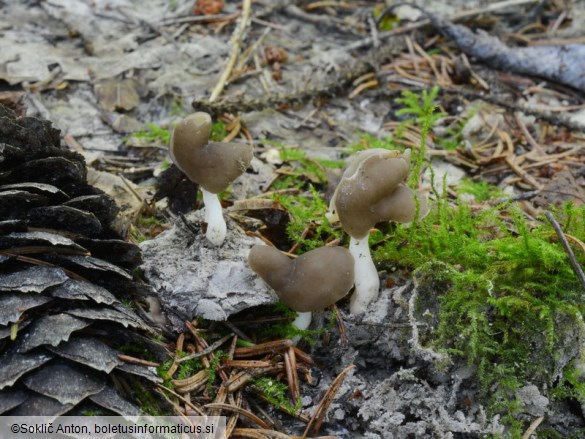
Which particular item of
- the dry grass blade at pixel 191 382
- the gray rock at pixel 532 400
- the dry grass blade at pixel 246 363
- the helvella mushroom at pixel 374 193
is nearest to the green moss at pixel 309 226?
the helvella mushroom at pixel 374 193

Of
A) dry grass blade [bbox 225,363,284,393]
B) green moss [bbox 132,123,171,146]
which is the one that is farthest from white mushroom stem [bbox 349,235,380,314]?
green moss [bbox 132,123,171,146]

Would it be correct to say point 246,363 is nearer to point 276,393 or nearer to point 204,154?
point 276,393

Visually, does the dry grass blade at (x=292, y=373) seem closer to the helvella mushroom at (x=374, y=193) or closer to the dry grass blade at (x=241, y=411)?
the dry grass blade at (x=241, y=411)

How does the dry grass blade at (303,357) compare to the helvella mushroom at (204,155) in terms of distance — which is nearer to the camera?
the helvella mushroom at (204,155)

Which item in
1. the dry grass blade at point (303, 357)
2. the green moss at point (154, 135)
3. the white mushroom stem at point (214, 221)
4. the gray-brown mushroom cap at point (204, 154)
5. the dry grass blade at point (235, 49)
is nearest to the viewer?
the gray-brown mushroom cap at point (204, 154)

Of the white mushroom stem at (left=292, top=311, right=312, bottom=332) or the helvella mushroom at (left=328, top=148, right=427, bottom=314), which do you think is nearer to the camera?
the helvella mushroom at (left=328, top=148, right=427, bottom=314)

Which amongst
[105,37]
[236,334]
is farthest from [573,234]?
[105,37]

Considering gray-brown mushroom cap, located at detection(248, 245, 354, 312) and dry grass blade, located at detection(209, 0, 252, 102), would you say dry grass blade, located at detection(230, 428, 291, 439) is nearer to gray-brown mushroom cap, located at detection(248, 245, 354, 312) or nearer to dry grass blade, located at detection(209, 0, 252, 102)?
gray-brown mushroom cap, located at detection(248, 245, 354, 312)
